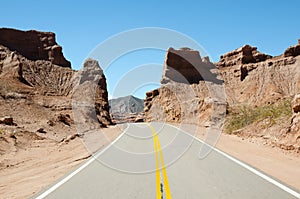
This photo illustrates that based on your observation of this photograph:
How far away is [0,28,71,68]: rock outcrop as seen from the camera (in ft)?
241

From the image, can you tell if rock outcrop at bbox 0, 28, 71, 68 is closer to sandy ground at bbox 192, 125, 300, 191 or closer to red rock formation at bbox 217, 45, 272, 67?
red rock formation at bbox 217, 45, 272, 67

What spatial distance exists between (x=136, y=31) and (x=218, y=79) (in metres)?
88.8

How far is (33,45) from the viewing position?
250ft

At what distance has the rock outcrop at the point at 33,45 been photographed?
73.4 meters

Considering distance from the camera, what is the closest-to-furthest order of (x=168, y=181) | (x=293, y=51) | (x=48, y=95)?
(x=168, y=181) < (x=48, y=95) < (x=293, y=51)

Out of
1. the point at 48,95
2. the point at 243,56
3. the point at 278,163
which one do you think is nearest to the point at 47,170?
the point at 278,163

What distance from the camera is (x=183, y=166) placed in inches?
412

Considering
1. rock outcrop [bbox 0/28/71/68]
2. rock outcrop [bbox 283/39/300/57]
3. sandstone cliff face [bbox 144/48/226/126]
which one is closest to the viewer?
rock outcrop [bbox 0/28/71/68]

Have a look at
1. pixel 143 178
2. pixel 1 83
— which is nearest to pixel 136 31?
pixel 143 178

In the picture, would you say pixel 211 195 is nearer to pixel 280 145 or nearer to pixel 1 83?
pixel 280 145

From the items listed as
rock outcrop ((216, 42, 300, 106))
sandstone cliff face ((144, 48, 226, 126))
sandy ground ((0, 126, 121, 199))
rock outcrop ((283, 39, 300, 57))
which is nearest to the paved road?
sandy ground ((0, 126, 121, 199))

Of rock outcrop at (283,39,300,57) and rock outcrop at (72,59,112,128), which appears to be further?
rock outcrop at (283,39,300,57)

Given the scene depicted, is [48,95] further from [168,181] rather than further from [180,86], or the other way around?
[180,86]

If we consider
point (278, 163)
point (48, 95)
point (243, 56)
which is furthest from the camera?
point (243, 56)
